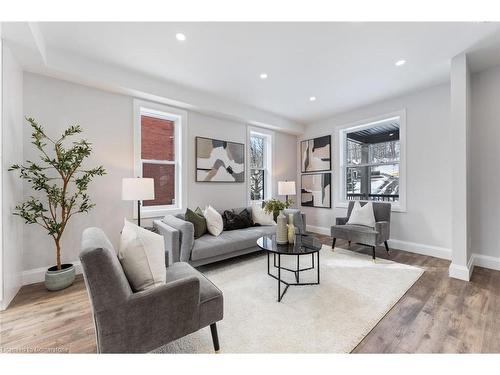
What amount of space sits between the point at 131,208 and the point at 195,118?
6.16 ft

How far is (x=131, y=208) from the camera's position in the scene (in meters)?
3.26

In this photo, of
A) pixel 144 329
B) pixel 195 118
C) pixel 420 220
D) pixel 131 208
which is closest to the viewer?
pixel 144 329

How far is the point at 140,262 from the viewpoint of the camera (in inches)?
55.2

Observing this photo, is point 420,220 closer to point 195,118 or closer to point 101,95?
point 195,118

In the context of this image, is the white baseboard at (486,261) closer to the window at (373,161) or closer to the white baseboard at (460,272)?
the white baseboard at (460,272)

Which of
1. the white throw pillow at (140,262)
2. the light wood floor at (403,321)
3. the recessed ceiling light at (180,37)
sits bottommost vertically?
the light wood floor at (403,321)

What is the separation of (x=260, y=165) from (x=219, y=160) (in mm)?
1251

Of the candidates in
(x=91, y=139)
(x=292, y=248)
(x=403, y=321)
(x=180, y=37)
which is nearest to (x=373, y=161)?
(x=292, y=248)

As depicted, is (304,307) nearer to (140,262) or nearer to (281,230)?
(281,230)

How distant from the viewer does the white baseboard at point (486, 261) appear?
293 centimetres

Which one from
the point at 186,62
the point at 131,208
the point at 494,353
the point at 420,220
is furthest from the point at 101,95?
the point at 420,220

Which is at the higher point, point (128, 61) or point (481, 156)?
point (128, 61)

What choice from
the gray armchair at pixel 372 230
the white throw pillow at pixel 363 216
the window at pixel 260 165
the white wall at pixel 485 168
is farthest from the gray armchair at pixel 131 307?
the white wall at pixel 485 168

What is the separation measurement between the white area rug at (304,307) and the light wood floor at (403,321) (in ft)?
0.47
